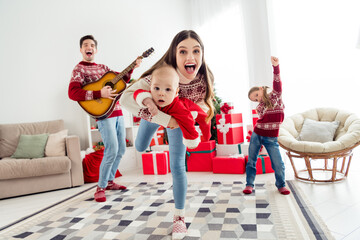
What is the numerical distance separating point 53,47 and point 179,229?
10.5 feet

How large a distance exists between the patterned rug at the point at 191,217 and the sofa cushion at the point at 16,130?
1361 mm

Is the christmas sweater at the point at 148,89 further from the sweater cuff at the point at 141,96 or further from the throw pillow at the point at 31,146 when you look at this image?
the throw pillow at the point at 31,146

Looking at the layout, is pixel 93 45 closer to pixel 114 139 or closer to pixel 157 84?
pixel 114 139

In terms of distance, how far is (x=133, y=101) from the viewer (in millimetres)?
1201

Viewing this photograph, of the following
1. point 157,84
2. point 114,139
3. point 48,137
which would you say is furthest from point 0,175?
point 157,84

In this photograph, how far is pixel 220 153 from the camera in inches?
116

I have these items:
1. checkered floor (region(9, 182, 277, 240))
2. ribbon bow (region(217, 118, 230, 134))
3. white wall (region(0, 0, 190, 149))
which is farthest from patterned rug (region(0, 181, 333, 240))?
white wall (region(0, 0, 190, 149))

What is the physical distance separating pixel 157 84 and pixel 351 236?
1.22 m

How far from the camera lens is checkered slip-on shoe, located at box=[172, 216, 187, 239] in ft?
4.33

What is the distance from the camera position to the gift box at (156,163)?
2967 mm

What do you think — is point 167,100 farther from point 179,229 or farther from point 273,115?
point 273,115

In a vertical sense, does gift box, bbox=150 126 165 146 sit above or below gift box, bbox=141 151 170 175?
above

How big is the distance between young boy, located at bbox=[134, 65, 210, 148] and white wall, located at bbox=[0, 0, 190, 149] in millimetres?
2628

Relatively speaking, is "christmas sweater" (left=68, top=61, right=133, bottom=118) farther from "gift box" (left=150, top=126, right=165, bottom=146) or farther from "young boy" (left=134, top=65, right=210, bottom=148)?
"gift box" (left=150, top=126, right=165, bottom=146)
